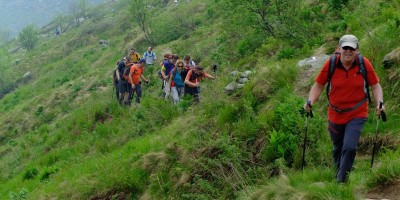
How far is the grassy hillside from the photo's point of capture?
6.50 metres

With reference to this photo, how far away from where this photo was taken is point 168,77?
579 inches

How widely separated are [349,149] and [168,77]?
32.6 feet

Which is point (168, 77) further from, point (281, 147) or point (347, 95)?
point (347, 95)

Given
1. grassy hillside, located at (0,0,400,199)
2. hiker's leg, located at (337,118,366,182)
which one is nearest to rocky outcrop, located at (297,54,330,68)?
grassy hillside, located at (0,0,400,199)

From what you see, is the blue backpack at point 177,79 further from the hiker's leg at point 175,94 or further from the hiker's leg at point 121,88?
the hiker's leg at point 121,88

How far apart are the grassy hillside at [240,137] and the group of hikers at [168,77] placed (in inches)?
20.9

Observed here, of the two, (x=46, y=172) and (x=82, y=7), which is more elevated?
(x=82, y=7)

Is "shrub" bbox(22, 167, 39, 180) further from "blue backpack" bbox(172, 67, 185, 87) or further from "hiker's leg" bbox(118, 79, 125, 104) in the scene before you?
"blue backpack" bbox(172, 67, 185, 87)

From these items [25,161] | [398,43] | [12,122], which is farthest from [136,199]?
[12,122]

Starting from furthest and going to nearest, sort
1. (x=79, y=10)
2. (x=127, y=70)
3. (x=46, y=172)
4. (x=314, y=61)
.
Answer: (x=79, y=10), (x=127, y=70), (x=46, y=172), (x=314, y=61)

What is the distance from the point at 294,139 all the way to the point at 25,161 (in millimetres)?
12281

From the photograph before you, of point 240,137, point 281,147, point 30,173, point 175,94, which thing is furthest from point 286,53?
point 30,173

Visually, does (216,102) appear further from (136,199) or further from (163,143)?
(136,199)

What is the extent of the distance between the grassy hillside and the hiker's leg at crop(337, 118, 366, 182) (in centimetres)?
15
